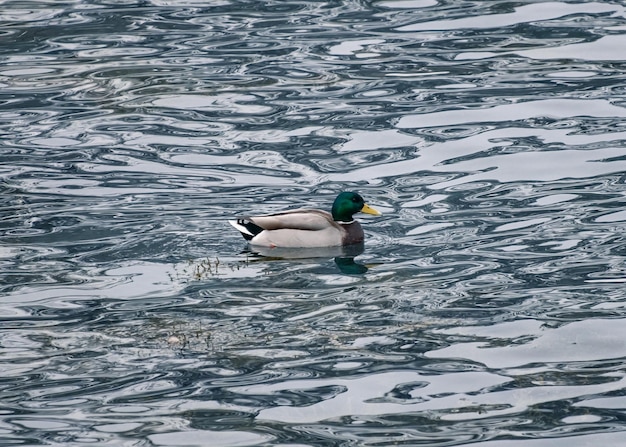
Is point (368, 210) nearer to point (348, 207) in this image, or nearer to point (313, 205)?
point (348, 207)

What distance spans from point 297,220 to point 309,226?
19 centimetres

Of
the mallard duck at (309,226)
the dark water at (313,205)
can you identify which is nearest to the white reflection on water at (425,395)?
the dark water at (313,205)

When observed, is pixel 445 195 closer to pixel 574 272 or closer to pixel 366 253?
pixel 366 253

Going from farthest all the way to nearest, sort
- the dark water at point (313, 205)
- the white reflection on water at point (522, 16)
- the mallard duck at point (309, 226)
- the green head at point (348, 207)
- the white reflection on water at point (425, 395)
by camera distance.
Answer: the white reflection on water at point (522, 16) → the green head at point (348, 207) → the mallard duck at point (309, 226) → the dark water at point (313, 205) → the white reflection on water at point (425, 395)

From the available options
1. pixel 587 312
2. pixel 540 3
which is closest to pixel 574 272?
pixel 587 312

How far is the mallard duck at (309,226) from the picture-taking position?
14.1 metres

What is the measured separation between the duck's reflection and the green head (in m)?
0.34

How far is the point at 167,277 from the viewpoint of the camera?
13.0 metres

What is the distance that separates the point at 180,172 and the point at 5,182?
1.95 metres

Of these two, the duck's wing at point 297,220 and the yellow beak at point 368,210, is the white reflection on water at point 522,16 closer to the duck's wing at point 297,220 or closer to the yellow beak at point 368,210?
the yellow beak at point 368,210

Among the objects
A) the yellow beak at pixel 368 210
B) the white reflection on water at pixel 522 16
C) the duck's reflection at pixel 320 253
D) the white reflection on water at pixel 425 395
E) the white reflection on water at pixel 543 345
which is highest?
the white reflection on water at pixel 522 16

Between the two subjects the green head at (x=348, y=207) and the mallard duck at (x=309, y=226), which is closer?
the mallard duck at (x=309, y=226)

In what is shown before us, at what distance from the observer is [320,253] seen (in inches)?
568

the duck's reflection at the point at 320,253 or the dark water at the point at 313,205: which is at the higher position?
the dark water at the point at 313,205
